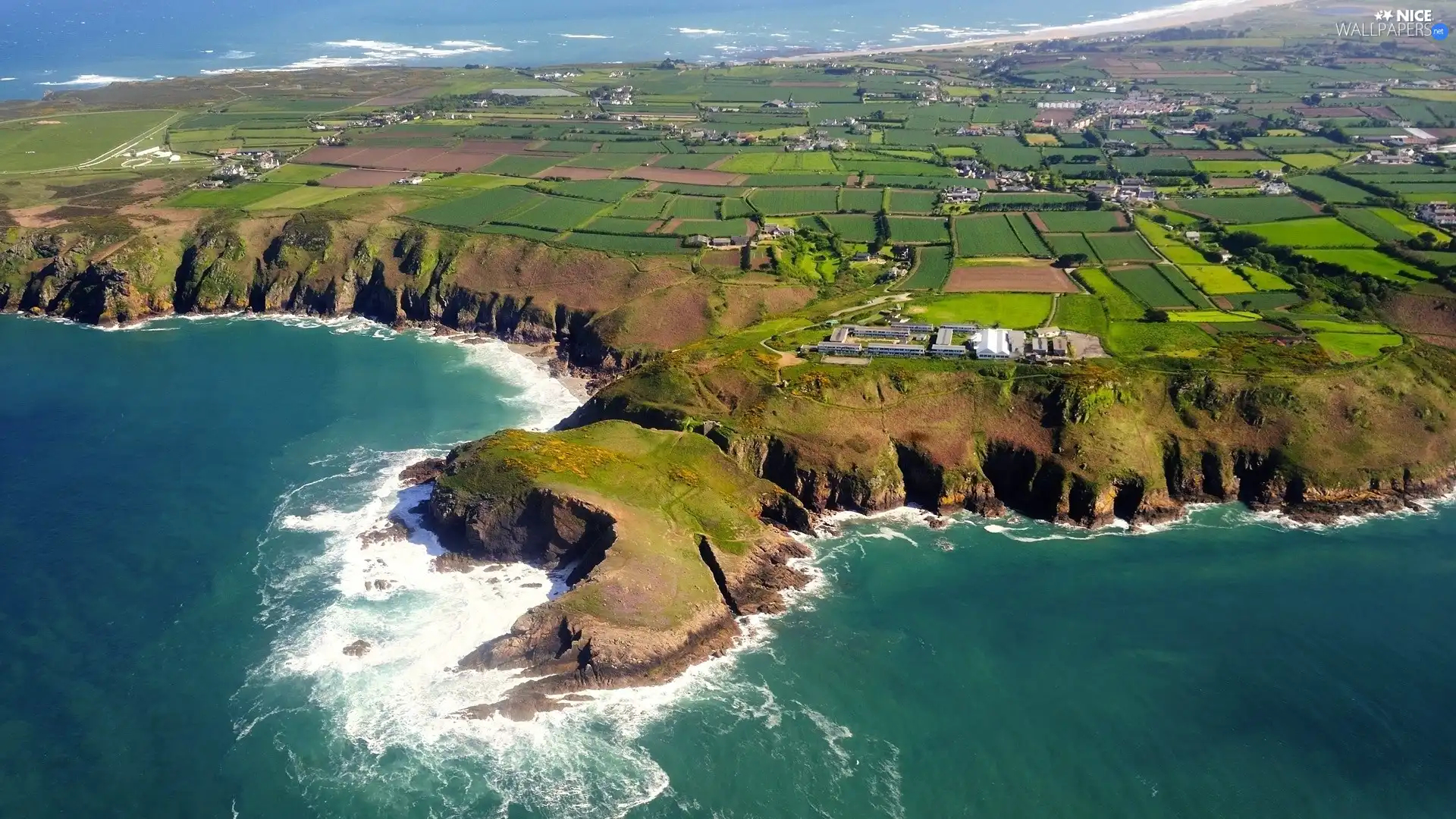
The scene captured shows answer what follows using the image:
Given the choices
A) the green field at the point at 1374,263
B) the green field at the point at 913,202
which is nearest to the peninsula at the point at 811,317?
the green field at the point at 1374,263

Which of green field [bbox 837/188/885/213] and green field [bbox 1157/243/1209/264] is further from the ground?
green field [bbox 837/188/885/213]

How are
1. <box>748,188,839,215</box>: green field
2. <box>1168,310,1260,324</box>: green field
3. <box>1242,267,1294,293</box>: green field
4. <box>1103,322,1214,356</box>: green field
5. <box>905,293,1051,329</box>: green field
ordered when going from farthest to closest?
<box>748,188,839,215</box>: green field → <box>1242,267,1294,293</box>: green field → <box>905,293,1051,329</box>: green field → <box>1168,310,1260,324</box>: green field → <box>1103,322,1214,356</box>: green field

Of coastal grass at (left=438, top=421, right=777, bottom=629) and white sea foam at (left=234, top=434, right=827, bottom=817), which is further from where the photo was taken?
coastal grass at (left=438, top=421, right=777, bottom=629)

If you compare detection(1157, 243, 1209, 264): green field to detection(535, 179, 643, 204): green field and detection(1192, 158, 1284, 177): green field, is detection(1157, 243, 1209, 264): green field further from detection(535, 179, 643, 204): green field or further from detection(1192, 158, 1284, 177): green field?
detection(535, 179, 643, 204): green field

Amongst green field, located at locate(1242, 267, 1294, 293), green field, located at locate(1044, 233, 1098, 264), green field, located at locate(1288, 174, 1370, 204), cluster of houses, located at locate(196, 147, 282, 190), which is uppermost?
cluster of houses, located at locate(196, 147, 282, 190)

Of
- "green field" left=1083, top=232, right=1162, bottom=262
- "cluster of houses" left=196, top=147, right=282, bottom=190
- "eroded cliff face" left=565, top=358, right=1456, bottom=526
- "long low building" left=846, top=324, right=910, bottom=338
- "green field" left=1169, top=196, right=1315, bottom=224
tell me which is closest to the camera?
"eroded cliff face" left=565, top=358, right=1456, bottom=526

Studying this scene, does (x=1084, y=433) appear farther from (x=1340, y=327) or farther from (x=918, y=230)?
(x=918, y=230)

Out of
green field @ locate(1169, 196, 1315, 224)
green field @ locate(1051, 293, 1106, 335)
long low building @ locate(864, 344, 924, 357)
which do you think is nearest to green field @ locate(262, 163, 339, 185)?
long low building @ locate(864, 344, 924, 357)
